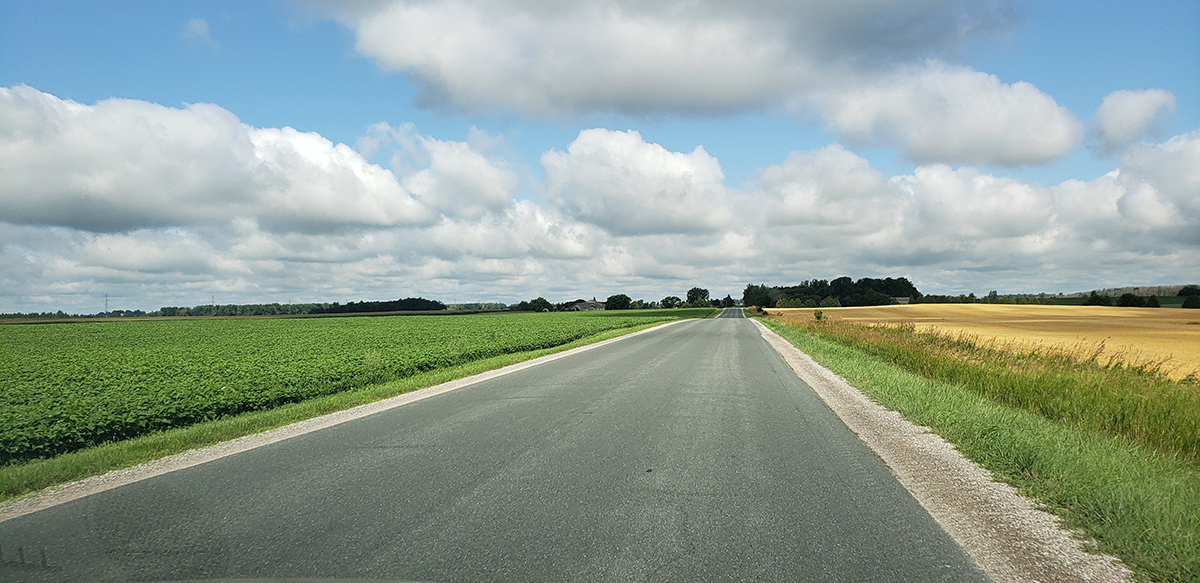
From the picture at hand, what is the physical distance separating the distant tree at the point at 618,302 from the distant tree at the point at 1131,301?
11443 cm

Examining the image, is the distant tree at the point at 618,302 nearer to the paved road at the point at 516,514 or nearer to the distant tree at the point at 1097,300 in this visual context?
the distant tree at the point at 1097,300

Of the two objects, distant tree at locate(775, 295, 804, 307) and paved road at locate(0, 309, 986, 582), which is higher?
distant tree at locate(775, 295, 804, 307)

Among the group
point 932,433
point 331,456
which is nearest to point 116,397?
point 331,456

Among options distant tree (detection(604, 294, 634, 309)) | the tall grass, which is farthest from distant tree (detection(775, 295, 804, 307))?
the tall grass

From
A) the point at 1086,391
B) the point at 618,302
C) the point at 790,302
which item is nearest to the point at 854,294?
the point at 790,302

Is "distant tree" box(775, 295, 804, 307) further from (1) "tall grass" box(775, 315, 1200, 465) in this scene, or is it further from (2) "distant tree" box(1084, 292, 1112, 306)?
(1) "tall grass" box(775, 315, 1200, 465)

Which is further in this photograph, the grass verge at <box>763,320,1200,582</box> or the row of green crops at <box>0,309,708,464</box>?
the row of green crops at <box>0,309,708,464</box>

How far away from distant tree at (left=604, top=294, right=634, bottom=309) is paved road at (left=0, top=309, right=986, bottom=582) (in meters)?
176

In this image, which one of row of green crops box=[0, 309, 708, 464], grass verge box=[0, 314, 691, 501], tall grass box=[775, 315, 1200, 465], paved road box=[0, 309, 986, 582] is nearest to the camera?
paved road box=[0, 309, 986, 582]

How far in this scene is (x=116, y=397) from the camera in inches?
404

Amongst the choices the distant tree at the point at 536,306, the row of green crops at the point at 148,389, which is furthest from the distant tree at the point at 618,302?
the row of green crops at the point at 148,389

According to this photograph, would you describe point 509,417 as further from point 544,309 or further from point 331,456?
point 544,309

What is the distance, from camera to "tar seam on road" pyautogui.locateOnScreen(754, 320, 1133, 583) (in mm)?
3912

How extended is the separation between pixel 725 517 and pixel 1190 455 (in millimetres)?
6159
